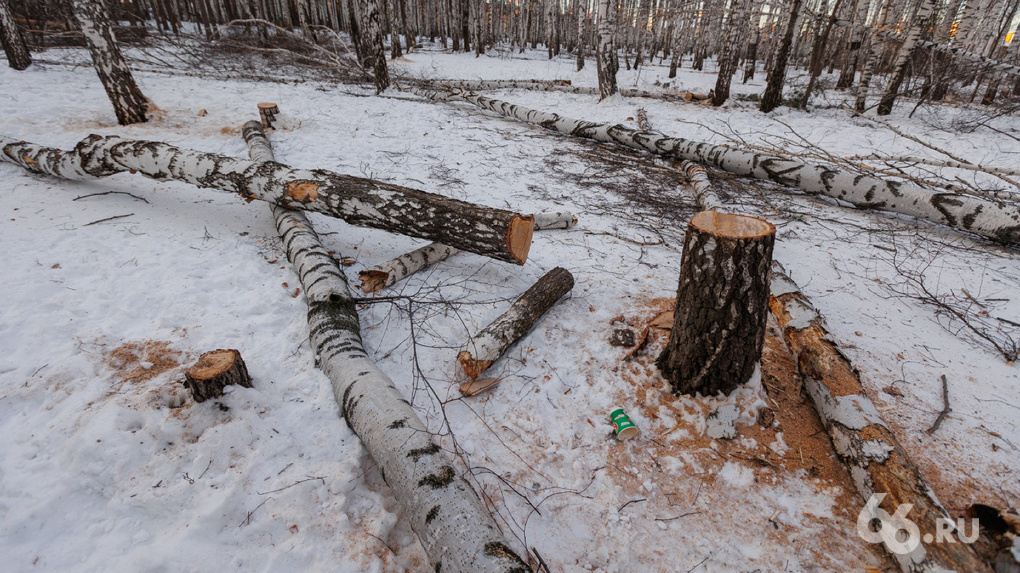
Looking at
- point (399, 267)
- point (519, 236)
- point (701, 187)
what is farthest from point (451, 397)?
point (701, 187)

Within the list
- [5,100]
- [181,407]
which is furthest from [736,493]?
[5,100]

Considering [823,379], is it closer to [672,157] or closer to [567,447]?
[567,447]

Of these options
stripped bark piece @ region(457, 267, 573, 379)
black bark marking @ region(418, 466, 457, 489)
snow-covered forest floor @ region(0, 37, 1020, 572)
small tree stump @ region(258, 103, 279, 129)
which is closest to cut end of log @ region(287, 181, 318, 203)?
snow-covered forest floor @ region(0, 37, 1020, 572)

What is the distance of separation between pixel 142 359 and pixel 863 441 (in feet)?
13.5

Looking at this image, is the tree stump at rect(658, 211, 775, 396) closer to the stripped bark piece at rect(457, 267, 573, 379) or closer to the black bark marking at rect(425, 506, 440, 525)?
the stripped bark piece at rect(457, 267, 573, 379)

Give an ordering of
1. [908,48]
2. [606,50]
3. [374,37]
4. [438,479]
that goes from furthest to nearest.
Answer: [606,50]
[374,37]
[908,48]
[438,479]

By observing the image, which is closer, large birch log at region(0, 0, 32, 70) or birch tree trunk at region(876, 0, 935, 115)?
birch tree trunk at region(876, 0, 935, 115)

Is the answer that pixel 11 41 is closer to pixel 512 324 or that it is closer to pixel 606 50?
pixel 606 50

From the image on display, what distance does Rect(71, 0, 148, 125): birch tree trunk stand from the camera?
591 centimetres

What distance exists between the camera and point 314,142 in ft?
21.7

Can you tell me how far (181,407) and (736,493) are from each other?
10.0 feet

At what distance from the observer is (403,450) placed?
198cm

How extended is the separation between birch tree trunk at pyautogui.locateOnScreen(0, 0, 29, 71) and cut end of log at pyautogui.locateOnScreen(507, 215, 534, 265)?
1286 cm

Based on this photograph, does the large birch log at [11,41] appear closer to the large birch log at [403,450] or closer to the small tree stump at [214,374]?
the large birch log at [403,450]
